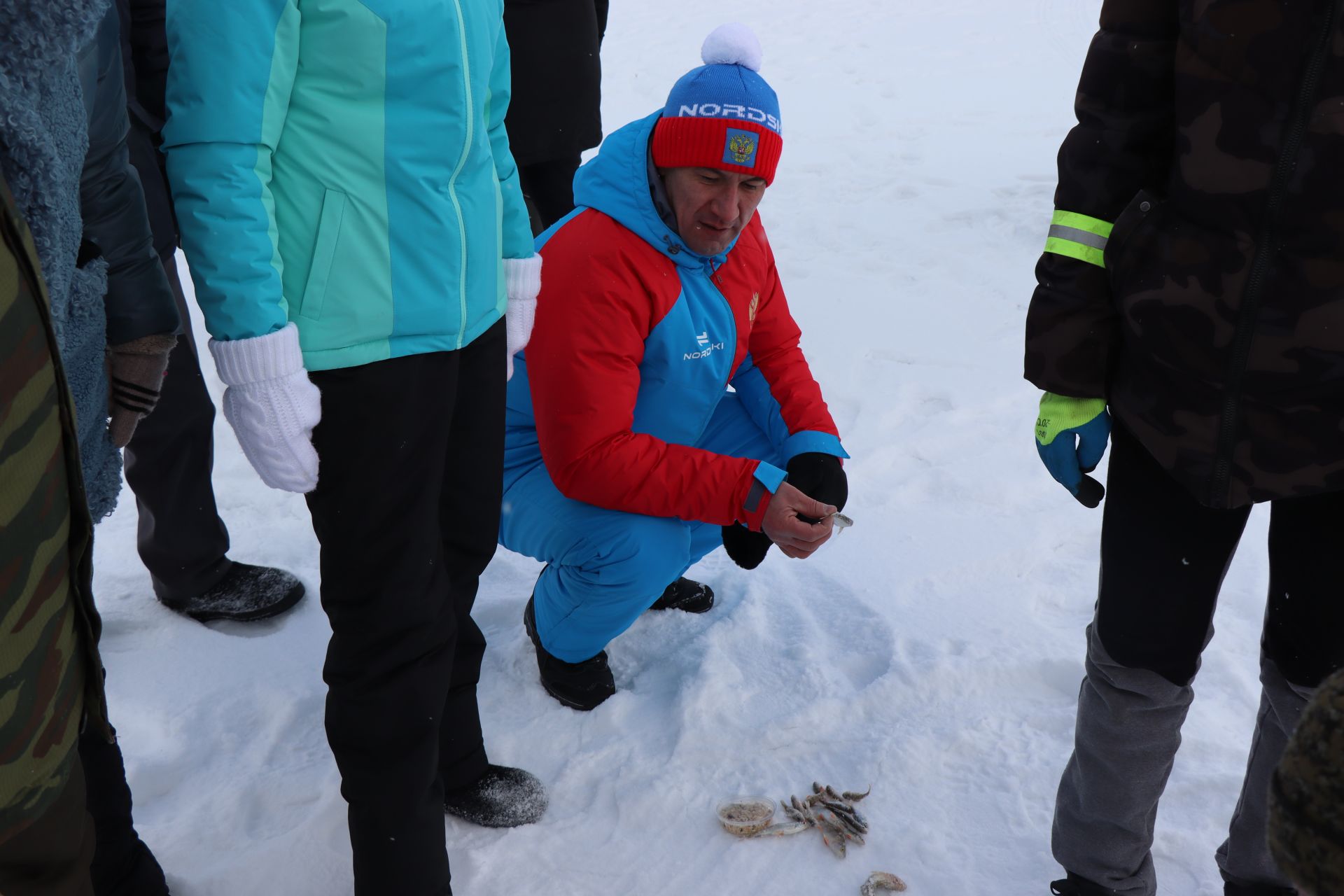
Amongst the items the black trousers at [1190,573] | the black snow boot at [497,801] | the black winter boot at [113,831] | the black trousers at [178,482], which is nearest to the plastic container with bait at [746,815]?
the black snow boot at [497,801]

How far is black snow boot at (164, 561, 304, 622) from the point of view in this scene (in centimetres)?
256

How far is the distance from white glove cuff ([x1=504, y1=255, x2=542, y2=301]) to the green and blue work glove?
836mm

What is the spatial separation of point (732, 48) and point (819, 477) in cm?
88

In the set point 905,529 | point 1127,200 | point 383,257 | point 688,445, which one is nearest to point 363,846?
point 383,257

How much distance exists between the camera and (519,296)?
1.84 meters

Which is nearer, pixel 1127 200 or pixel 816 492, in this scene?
pixel 1127 200

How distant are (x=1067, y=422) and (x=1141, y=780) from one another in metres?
0.54

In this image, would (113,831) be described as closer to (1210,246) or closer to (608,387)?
(608,387)

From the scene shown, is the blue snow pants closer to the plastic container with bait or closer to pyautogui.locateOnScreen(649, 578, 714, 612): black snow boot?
pyautogui.locateOnScreen(649, 578, 714, 612): black snow boot

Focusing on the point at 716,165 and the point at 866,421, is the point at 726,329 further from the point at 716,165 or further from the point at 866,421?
the point at 866,421

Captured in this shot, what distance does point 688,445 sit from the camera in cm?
237

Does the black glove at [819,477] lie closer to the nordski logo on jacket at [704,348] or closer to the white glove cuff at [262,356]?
the nordski logo on jacket at [704,348]

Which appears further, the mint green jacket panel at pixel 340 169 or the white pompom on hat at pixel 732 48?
the white pompom on hat at pixel 732 48

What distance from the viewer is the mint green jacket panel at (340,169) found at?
4.27ft
